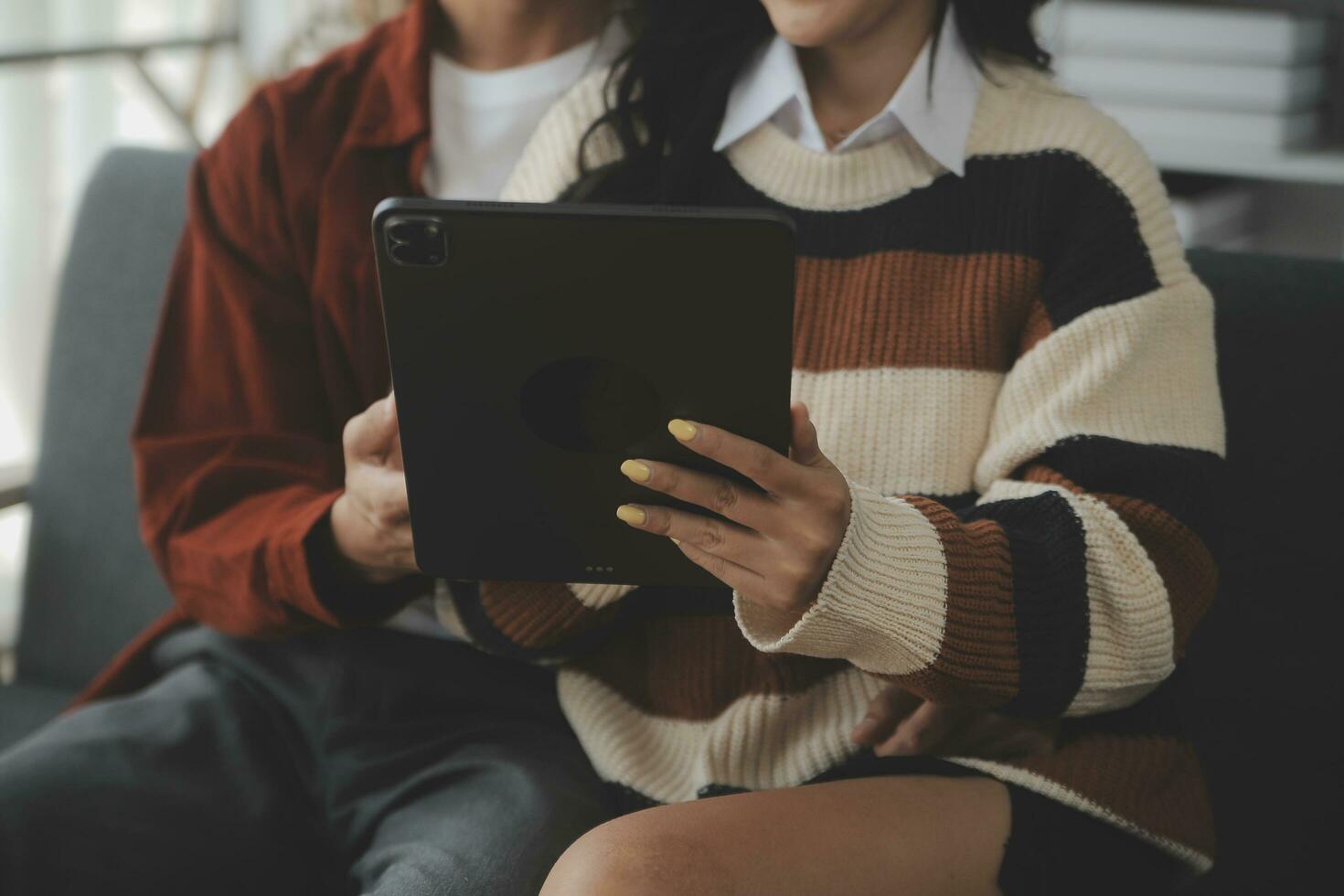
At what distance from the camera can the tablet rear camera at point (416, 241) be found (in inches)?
28.5

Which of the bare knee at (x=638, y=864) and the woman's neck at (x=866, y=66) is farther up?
the woman's neck at (x=866, y=66)

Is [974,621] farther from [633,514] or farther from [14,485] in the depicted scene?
[14,485]

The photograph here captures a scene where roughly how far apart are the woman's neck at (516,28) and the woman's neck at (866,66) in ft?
0.81

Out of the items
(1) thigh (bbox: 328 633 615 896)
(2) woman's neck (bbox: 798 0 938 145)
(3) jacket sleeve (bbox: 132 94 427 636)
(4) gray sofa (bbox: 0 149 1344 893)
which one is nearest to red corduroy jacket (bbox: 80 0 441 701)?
(3) jacket sleeve (bbox: 132 94 427 636)

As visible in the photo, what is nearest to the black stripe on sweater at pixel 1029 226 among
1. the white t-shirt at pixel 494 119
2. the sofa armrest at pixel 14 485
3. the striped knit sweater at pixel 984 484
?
the striped knit sweater at pixel 984 484

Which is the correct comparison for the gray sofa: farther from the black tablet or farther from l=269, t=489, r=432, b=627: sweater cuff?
l=269, t=489, r=432, b=627: sweater cuff

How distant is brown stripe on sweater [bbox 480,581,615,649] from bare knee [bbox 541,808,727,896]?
0.61 ft

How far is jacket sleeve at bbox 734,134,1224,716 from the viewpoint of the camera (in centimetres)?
81

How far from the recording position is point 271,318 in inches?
45.6

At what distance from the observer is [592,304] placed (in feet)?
2.40

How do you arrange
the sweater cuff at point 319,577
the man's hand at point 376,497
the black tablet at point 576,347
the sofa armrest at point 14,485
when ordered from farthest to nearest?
the sofa armrest at point 14,485, the sweater cuff at point 319,577, the man's hand at point 376,497, the black tablet at point 576,347

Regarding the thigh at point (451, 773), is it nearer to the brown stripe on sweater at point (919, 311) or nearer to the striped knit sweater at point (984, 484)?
the striped knit sweater at point (984, 484)

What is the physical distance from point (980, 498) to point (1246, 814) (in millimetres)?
424

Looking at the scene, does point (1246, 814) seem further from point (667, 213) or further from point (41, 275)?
point (41, 275)
